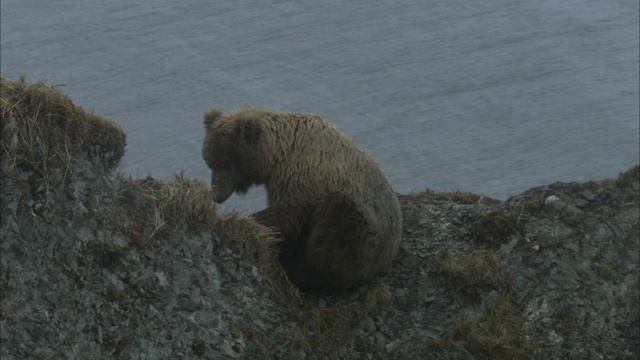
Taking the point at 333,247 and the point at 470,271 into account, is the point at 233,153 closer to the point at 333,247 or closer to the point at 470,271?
the point at 333,247

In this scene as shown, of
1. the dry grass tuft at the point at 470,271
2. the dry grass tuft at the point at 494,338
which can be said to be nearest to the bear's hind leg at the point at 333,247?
the dry grass tuft at the point at 470,271

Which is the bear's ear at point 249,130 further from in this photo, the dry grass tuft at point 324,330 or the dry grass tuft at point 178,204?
the dry grass tuft at point 324,330

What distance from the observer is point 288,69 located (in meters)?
18.5

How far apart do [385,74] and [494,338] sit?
34.6 ft

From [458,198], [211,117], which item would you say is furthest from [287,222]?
[458,198]

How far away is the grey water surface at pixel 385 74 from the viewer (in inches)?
682

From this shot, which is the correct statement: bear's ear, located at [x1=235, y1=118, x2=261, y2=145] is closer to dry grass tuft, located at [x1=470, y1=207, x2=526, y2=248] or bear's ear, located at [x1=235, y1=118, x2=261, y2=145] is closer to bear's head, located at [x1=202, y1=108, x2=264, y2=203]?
bear's head, located at [x1=202, y1=108, x2=264, y2=203]

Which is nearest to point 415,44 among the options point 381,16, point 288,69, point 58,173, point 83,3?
point 381,16

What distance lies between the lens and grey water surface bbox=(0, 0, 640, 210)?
1733 centimetres

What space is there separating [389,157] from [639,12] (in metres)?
6.82

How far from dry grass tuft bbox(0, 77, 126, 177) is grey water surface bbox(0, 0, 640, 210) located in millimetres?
7826

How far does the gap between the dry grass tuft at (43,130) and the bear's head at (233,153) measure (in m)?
1.62

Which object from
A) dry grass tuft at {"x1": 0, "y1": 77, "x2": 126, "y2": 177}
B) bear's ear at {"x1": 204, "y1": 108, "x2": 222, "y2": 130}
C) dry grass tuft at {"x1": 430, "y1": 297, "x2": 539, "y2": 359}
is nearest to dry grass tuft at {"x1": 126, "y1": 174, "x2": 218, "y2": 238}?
dry grass tuft at {"x1": 0, "y1": 77, "x2": 126, "y2": 177}

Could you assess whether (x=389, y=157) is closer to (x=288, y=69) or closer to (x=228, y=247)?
(x=288, y=69)
